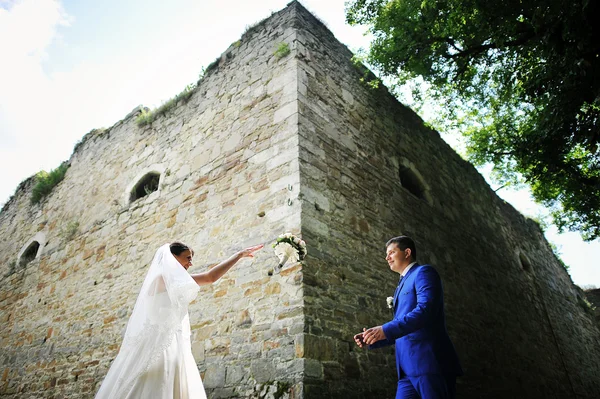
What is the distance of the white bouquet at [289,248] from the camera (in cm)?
339

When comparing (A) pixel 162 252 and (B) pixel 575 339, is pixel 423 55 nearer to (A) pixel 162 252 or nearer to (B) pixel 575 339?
(A) pixel 162 252

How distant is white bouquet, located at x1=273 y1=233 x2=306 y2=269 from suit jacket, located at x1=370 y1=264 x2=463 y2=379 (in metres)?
1.18

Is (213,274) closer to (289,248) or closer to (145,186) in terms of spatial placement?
(289,248)

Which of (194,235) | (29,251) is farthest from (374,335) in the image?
(29,251)

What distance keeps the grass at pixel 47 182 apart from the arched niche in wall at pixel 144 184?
3.83 meters

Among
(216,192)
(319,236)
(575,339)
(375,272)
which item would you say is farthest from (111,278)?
(575,339)

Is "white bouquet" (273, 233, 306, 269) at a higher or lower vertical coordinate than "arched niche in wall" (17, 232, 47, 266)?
lower

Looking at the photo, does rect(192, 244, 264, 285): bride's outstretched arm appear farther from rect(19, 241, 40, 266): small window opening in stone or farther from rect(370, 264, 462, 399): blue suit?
rect(19, 241, 40, 266): small window opening in stone

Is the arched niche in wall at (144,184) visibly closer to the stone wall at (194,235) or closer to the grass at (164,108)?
the stone wall at (194,235)

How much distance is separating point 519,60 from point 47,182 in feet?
35.8

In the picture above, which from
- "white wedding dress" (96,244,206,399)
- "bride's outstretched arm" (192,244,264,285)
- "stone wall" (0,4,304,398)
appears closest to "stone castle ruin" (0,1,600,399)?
"stone wall" (0,4,304,398)

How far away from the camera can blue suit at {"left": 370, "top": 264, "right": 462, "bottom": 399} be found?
2205 millimetres

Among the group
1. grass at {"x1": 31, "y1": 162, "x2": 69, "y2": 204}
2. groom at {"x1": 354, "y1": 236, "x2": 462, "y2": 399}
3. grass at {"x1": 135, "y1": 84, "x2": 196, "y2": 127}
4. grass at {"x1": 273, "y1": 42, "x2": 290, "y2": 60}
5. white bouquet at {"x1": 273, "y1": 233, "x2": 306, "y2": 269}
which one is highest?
grass at {"x1": 31, "y1": 162, "x2": 69, "y2": 204}

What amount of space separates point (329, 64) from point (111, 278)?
492 cm
